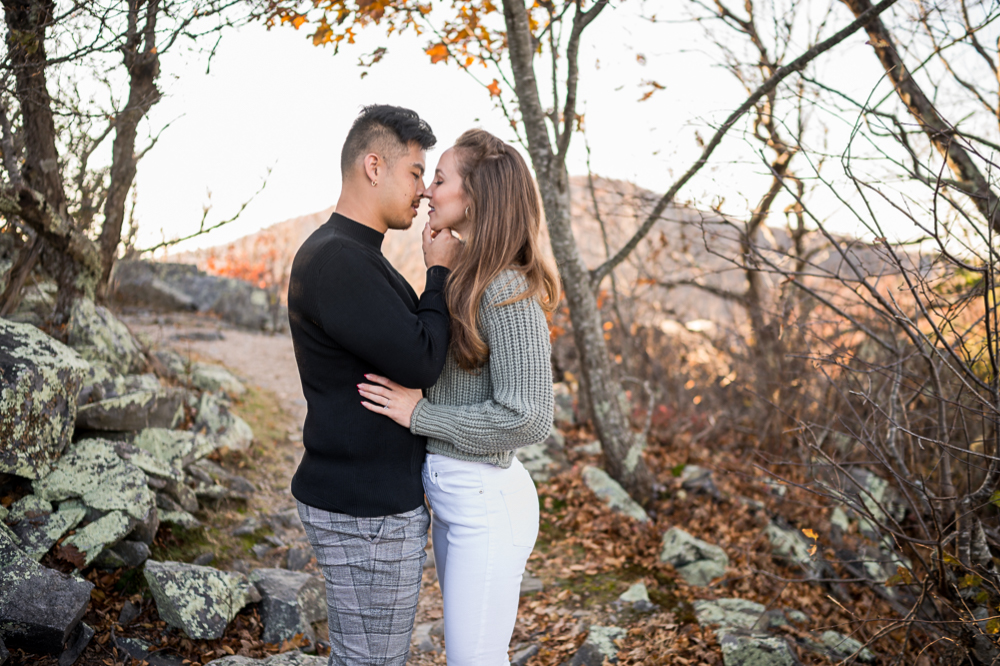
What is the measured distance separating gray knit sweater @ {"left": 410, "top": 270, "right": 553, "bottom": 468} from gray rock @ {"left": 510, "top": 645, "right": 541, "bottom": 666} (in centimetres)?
214

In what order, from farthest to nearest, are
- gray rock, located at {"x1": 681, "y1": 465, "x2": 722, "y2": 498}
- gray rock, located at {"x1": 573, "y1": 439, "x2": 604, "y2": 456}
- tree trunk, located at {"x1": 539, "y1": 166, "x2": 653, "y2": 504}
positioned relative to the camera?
gray rock, located at {"x1": 573, "y1": 439, "x2": 604, "y2": 456}
gray rock, located at {"x1": 681, "y1": 465, "x2": 722, "y2": 498}
tree trunk, located at {"x1": 539, "y1": 166, "x2": 653, "y2": 504}

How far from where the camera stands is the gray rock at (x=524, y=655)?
12.2ft

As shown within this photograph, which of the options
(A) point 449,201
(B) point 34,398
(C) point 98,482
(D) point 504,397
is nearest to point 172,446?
(C) point 98,482

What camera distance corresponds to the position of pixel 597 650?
12.2 feet

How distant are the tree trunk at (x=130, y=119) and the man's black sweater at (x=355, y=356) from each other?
2.55 m

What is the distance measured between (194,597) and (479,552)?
207 cm

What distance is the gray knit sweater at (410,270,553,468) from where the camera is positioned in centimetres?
204

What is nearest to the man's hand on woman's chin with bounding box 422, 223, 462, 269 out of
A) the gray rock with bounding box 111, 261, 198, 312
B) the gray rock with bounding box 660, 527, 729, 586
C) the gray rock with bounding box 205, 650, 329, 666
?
the gray rock with bounding box 205, 650, 329, 666

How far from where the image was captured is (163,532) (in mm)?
3885

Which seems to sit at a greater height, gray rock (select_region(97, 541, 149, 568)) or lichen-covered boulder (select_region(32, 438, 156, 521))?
lichen-covered boulder (select_region(32, 438, 156, 521))

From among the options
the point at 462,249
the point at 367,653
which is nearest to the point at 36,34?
the point at 462,249

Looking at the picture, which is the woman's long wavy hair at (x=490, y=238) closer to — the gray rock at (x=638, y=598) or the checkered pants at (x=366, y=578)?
the checkered pants at (x=366, y=578)

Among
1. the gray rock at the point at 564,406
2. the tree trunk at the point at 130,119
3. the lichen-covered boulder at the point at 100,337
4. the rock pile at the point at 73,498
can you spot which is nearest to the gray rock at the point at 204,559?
the rock pile at the point at 73,498

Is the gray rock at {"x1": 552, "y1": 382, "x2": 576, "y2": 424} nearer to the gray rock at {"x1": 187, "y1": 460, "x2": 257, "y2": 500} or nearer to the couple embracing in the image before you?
the gray rock at {"x1": 187, "y1": 460, "x2": 257, "y2": 500}
